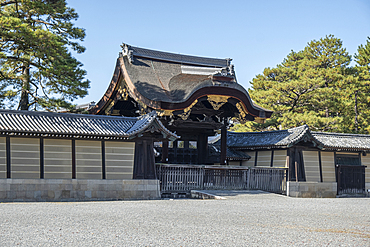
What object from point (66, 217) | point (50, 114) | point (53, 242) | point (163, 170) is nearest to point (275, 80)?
point (163, 170)

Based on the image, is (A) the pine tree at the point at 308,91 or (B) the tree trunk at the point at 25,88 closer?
(B) the tree trunk at the point at 25,88

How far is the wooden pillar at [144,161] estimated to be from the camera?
55.0 feet

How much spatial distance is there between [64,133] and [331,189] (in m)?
13.9

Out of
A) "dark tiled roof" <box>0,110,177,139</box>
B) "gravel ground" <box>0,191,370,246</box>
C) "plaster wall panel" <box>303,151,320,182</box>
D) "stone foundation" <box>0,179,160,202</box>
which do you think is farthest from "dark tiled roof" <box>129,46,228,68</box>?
"gravel ground" <box>0,191,370,246</box>

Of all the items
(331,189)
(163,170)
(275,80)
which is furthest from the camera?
(275,80)

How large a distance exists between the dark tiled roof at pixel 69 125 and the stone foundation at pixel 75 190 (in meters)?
1.90

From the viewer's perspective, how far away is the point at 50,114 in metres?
16.3

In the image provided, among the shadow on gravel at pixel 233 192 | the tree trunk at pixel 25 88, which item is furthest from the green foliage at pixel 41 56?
the shadow on gravel at pixel 233 192

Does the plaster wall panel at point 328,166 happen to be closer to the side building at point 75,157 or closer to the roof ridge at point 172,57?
the roof ridge at point 172,57

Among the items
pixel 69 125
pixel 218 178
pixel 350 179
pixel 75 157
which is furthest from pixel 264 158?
pixel 69 125

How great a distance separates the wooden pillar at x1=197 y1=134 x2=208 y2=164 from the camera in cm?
2259

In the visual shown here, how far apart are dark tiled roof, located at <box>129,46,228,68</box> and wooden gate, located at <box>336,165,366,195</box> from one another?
9.77 meters

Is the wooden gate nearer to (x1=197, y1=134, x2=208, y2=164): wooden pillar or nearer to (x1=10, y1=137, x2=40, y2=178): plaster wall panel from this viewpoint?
(x1=197, y1=134, x2=208, y2=164): wooden pillar

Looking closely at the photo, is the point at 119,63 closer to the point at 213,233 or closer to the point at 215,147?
the point at 215,147
